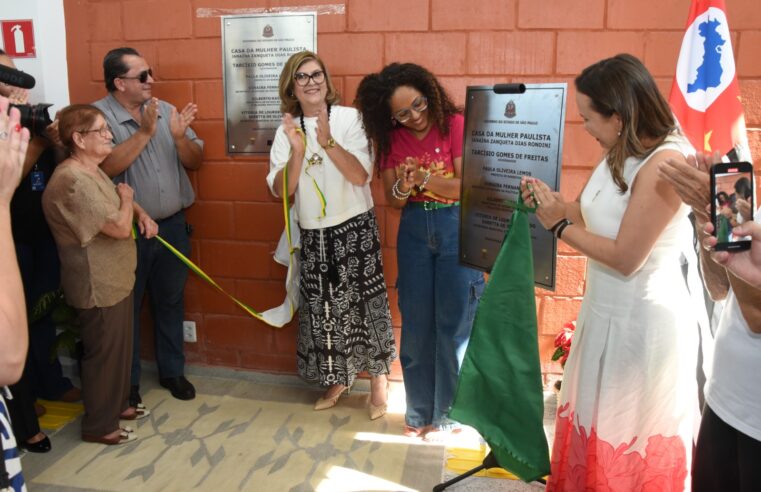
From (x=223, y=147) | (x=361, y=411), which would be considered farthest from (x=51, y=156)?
(x=361, y=411)

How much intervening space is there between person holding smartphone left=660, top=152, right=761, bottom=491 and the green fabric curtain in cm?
61

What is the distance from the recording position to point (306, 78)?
2.63 m

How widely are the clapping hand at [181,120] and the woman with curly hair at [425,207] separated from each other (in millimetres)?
911

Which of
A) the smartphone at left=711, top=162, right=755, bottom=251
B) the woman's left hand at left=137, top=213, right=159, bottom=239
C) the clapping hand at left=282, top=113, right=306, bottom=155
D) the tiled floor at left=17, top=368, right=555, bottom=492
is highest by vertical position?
the clapping hand at left=282, top=113, right=306, bottom=155

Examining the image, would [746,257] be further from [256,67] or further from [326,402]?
[256,67]

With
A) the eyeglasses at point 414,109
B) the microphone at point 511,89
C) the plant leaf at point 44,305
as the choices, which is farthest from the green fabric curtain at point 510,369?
the plant leaf at point 44,305

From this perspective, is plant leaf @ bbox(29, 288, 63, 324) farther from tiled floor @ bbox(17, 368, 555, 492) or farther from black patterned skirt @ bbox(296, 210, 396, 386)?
black patterned skirt @ bbox(296, 210, 396, 386)

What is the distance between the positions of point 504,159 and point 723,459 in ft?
3.88

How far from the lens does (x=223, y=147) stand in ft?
10.5

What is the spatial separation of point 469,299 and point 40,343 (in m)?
2.10

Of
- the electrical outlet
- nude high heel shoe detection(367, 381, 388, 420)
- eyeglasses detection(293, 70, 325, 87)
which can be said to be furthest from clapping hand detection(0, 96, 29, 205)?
the electrical outlet

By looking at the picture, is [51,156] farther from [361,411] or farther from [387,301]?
[361,411]

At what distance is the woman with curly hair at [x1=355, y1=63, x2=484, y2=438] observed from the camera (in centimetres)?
244

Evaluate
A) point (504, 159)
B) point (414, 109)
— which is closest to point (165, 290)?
point (414, 109)
